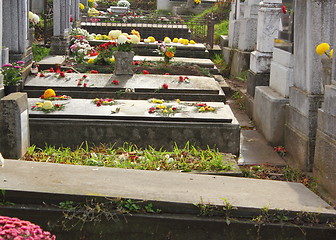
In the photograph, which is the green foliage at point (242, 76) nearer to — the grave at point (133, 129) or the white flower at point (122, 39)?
the white flower at point (122, 39)

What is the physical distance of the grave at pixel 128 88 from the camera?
30.0ft

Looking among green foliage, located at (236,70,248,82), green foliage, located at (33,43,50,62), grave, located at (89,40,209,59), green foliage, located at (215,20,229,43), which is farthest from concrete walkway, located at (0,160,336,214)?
green foliage, located at (215,20,229,43)

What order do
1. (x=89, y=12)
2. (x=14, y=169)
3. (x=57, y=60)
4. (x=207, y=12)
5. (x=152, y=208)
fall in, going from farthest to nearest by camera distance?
(x=207, y=12) < (x=89, y=12) < (x=57, y=60) < (x=14, y=169) < (x=152, y=208)

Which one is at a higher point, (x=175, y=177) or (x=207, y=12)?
(x=207, y=12)

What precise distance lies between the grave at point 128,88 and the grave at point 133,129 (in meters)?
1.64

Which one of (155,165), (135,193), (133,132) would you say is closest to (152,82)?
(133,132)

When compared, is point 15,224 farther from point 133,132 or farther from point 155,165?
point 133,132

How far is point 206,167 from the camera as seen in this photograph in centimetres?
609

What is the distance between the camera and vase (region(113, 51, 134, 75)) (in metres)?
10.1

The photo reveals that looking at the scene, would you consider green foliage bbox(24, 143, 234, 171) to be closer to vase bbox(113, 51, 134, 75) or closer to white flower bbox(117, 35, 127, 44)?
white flower bbox(117, 35, 127, 44)

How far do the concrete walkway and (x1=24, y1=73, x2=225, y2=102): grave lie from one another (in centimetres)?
388

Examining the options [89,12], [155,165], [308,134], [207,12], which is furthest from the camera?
[207,12]

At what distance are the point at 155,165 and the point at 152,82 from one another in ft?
12.4

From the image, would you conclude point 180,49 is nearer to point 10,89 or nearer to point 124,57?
point 124,57
